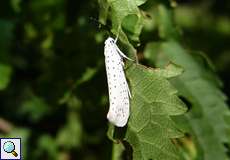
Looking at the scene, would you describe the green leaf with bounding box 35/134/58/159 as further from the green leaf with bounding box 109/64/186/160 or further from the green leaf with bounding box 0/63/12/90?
the green leaf with bounding box 109/64/186/160

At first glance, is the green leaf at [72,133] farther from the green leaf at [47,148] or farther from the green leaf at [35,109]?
the green leaf at [35,109]

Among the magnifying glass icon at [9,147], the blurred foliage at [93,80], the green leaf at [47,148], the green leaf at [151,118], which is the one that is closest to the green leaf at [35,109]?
the blurred foliage at [93,80]

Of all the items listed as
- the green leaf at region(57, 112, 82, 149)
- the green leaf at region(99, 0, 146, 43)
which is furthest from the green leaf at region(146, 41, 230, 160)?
the green leaf at region(57, 112, 82, 149)

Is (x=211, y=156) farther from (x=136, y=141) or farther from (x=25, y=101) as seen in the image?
(x=25, y=101)

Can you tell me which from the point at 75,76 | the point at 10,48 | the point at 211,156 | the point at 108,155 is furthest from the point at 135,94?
the point at 10,48

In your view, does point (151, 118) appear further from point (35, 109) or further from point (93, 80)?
point (35, 109)

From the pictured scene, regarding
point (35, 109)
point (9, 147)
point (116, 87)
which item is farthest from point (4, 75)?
point (116, 87)
